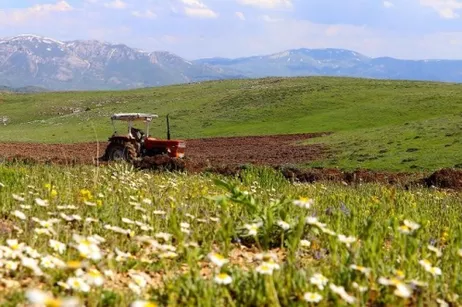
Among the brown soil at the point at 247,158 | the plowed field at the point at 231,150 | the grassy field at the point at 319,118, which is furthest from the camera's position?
the grassy field at the point at 319,118

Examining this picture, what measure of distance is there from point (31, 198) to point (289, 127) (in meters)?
53.2

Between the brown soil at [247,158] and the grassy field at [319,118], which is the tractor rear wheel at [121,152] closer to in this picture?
the brown soil at [247,158]

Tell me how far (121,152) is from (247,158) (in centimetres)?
1019

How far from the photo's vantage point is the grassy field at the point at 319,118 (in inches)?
1369

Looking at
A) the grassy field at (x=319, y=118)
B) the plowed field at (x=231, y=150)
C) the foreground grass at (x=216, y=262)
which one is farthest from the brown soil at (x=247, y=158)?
the foreground grass at (x=216, y=262)

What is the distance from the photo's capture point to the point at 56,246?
4.69 m

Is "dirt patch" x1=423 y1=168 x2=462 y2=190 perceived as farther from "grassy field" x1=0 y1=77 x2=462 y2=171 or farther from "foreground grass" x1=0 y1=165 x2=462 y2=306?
"foreground grass" x1=0 y1=165 x2=462 y2=306

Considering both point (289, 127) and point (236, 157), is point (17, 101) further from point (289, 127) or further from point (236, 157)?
point (236, 157)

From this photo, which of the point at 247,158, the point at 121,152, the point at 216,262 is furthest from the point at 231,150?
the point at 216,262

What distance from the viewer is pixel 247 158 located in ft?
117

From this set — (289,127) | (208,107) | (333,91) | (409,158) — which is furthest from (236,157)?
(333,91)

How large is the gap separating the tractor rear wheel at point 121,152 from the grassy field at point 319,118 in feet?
12.4

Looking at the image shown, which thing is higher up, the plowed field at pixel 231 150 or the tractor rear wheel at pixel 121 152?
the tractor rear wheel at pixel 121 152

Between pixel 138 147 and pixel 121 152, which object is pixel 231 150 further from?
pixel 121 152
